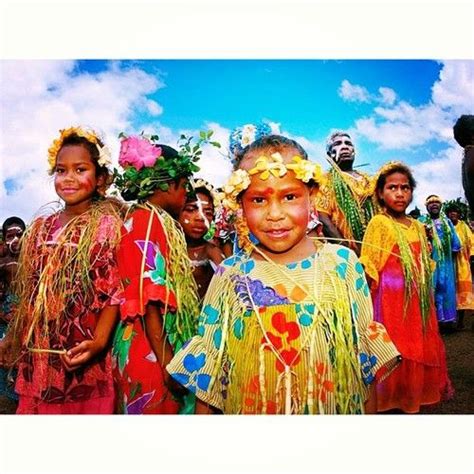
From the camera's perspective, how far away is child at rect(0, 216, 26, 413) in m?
3.07

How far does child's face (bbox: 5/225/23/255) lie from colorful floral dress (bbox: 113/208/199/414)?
2.17 feet

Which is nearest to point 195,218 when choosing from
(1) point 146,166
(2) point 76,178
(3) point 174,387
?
(1) point 146,166

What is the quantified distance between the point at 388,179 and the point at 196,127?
3.47 ft

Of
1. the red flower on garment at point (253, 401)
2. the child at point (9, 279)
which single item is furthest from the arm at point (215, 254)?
the child at point (9, 279)

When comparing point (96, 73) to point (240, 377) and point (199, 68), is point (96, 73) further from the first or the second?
point (240, 377)

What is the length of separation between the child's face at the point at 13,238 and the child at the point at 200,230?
813 mm

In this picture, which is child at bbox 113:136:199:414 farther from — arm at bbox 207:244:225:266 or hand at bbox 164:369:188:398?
arm at bbox 207:244:225:266

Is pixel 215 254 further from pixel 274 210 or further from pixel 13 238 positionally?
pixel 13 238

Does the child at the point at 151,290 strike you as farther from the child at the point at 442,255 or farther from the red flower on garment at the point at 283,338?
the child at the point at 442,255

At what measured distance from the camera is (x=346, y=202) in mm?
3400

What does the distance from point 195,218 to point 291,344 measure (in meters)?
1.03

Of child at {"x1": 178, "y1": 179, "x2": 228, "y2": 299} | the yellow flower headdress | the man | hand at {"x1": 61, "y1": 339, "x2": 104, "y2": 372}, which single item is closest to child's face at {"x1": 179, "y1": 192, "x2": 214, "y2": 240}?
child at {"x1": 178, "y1": 179, "x2": 228, "y2": 299}

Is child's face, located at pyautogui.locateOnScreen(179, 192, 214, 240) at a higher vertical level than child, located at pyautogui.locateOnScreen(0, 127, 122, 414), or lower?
higher

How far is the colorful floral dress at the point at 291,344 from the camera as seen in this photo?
101 inches
